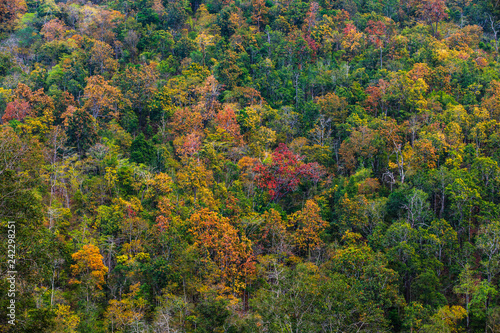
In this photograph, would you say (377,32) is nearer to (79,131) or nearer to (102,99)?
(102,99)

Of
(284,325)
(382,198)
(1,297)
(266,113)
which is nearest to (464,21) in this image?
(266,113)

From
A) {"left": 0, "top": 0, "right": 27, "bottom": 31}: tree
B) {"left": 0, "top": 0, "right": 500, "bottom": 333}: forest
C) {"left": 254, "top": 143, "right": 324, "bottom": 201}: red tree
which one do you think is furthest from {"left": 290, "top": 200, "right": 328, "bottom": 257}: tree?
{"left": 0, "top": 0, "right": 27, "bottom": 31}: tree

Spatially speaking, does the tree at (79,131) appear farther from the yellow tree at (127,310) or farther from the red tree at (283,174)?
the yellow tree at (127,310)

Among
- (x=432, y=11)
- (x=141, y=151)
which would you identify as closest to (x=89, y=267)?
(x=141, y=151)

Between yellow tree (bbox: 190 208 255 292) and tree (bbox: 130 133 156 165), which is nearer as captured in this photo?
yellow tree (bbox: 190 208 255 292)

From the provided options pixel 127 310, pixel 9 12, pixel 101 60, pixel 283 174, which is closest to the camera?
pixel 127 310

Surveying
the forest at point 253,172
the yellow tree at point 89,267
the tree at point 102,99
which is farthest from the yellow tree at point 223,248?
the tree at point 102,99

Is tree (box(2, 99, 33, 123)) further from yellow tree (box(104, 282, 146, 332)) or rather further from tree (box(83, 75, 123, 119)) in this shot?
yellow tree (box(104, 282, 146, 332))

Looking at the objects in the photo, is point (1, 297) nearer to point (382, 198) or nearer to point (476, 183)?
point (382, 198)
